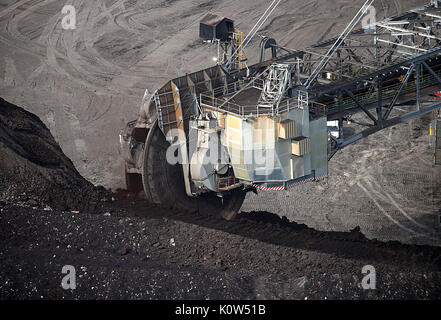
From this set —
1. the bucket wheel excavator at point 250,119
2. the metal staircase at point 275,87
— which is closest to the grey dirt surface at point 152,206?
the bucket wheel excavator at point 250,119

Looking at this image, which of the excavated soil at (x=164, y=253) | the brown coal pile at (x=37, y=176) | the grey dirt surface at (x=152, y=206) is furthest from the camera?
the brown coal pile at (x=37, y=176)

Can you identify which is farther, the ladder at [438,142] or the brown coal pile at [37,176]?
the ladder at [438,142]

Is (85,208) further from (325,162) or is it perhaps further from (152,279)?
(325,162)

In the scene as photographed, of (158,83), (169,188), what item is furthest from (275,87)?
(158,83)

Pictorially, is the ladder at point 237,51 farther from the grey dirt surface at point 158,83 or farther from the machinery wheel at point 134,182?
the grey dirt surface at point 158,83

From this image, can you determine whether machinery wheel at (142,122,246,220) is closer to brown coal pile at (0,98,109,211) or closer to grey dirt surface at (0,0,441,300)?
grey dirt surface at (0,0,441,300)

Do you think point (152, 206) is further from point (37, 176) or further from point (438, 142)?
point (438, 142)

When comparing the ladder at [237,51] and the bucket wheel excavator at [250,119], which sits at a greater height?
the ladder at [237,51]
